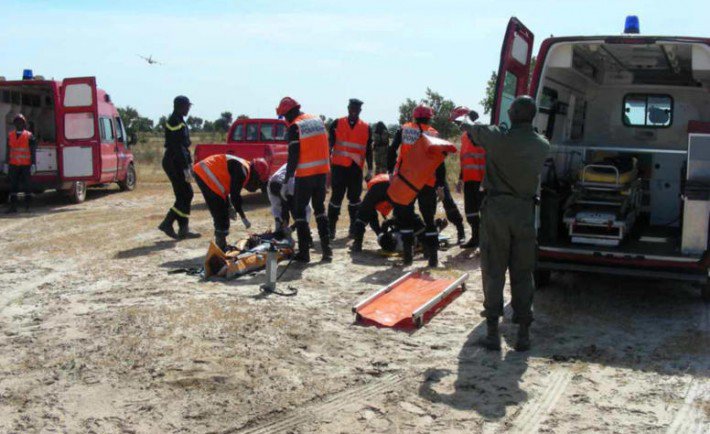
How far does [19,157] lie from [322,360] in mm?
10525

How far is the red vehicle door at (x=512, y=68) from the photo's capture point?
6316 mm

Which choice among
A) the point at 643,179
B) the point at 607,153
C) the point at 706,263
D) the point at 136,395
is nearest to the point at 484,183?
the point at 706,263

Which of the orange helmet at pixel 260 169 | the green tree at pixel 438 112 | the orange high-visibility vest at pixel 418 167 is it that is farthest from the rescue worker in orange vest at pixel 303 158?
the green tree at pixel 438 112

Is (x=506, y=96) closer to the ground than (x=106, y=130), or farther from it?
farther from it

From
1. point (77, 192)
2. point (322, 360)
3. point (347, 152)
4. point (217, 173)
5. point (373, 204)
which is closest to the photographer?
point (322, 360)

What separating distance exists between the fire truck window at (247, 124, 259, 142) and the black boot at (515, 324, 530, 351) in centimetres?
1121

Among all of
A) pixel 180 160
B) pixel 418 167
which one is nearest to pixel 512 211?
pixel 418 167

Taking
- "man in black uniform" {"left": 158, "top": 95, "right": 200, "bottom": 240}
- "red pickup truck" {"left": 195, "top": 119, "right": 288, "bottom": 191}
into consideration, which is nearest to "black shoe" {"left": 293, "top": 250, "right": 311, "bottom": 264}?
"man in black uniform" {"left": 158, "top": 95, "right": 200, "bottom": 240}

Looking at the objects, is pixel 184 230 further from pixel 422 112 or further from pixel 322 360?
pixel 322 360

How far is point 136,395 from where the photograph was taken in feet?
14.6

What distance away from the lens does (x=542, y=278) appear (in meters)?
7.38

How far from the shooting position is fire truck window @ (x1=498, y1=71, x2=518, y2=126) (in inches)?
252

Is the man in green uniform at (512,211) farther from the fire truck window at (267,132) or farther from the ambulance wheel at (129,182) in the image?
the ambulance wheel at (129,182)

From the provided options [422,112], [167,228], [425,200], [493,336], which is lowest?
[493,336]
